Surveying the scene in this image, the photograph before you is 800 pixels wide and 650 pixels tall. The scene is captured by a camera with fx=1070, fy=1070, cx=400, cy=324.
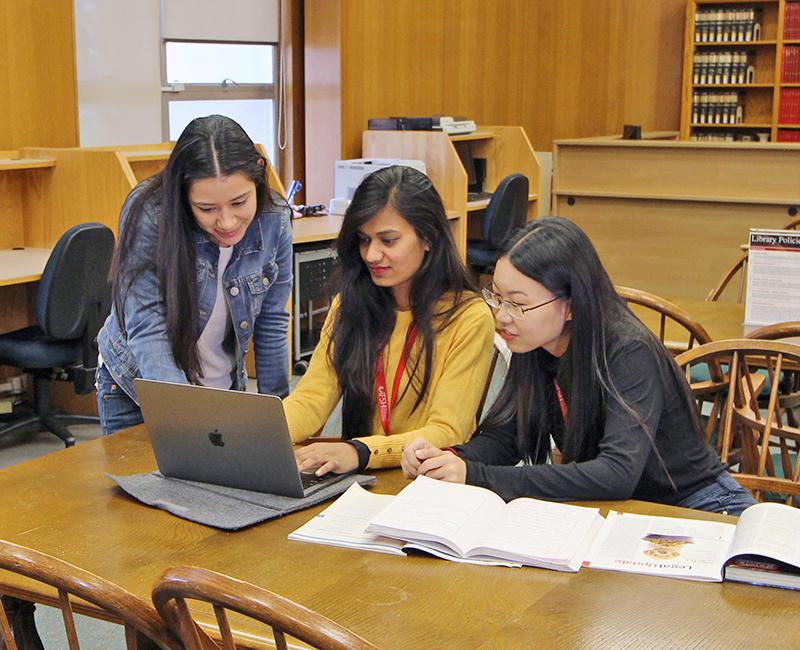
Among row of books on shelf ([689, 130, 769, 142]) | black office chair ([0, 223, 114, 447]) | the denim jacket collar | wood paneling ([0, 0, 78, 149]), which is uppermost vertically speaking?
wood paneling ([0, 0, 78, 149])

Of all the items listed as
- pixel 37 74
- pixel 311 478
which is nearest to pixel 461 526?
pixel 311 478

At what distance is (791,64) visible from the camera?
8453mm

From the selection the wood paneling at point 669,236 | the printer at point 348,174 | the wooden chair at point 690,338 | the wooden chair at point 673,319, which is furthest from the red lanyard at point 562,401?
the wood paneling at point 669,236

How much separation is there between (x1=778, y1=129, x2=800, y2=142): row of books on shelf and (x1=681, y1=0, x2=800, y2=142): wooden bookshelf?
0.03 ft

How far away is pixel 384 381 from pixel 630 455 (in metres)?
0.53

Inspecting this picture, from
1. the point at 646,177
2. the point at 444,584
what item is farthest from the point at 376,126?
the point at 444,584

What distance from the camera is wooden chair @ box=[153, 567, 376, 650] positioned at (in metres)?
0.94

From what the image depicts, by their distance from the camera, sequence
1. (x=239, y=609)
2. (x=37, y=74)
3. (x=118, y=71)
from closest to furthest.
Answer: (x=239, y=609) → (x=37, y=74) → (x=118, y=71)

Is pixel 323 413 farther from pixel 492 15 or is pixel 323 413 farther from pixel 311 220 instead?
pixel 492 15

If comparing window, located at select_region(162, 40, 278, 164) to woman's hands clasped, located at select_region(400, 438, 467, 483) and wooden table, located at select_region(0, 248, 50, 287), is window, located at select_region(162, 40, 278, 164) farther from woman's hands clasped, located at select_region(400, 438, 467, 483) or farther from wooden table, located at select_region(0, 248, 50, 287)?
woman's hands clasped, located at select_region(400, 438, 467, 483)

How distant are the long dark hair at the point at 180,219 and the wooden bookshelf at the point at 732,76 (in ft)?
24.4

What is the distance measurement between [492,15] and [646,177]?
6.43 ft

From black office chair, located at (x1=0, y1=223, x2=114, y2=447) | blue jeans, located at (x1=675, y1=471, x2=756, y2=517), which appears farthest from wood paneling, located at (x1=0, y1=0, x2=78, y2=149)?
blue jeans, located at (x1=675, y1=471, x2=756, y2=517)

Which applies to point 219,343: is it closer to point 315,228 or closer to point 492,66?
point 315,228
